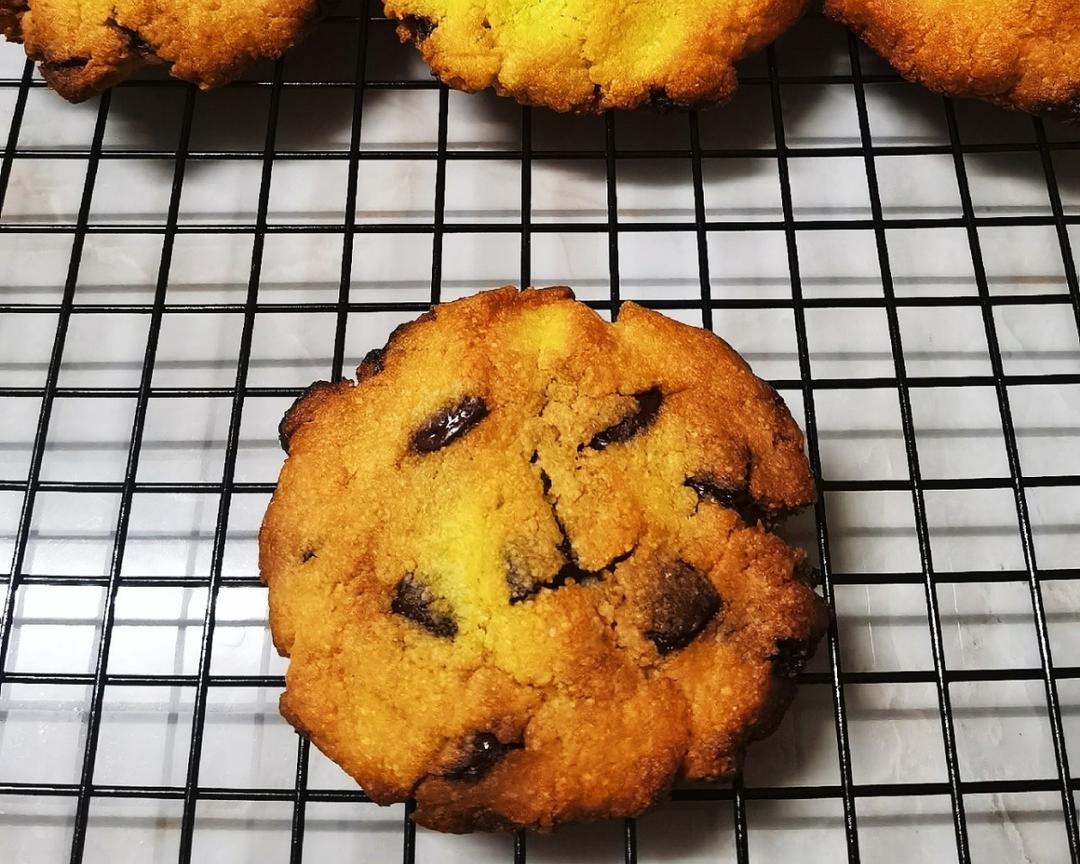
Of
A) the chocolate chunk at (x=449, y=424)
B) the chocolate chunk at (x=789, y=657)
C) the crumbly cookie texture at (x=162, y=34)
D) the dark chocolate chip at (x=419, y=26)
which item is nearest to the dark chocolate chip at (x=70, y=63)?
the crumbly cookie texture at (x=162, y=34)

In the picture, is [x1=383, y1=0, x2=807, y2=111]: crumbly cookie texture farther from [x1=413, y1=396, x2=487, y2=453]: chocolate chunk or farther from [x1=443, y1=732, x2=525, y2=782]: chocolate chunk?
[x1=443, y1=732, x2=525, y2=782]: chocolate chunk

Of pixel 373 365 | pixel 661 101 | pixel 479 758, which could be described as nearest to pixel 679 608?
pixel 479 758

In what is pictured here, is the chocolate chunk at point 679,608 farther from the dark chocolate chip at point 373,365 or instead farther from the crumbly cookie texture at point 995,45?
the crumbly cookie texture at point 995,45

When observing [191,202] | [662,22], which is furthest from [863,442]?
A: [191,202]

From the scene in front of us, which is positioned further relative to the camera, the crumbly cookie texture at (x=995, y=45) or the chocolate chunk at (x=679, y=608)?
the crumbly cookie texture at (x=995, y=45)

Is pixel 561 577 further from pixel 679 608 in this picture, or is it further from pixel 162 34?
pixel 162 34
